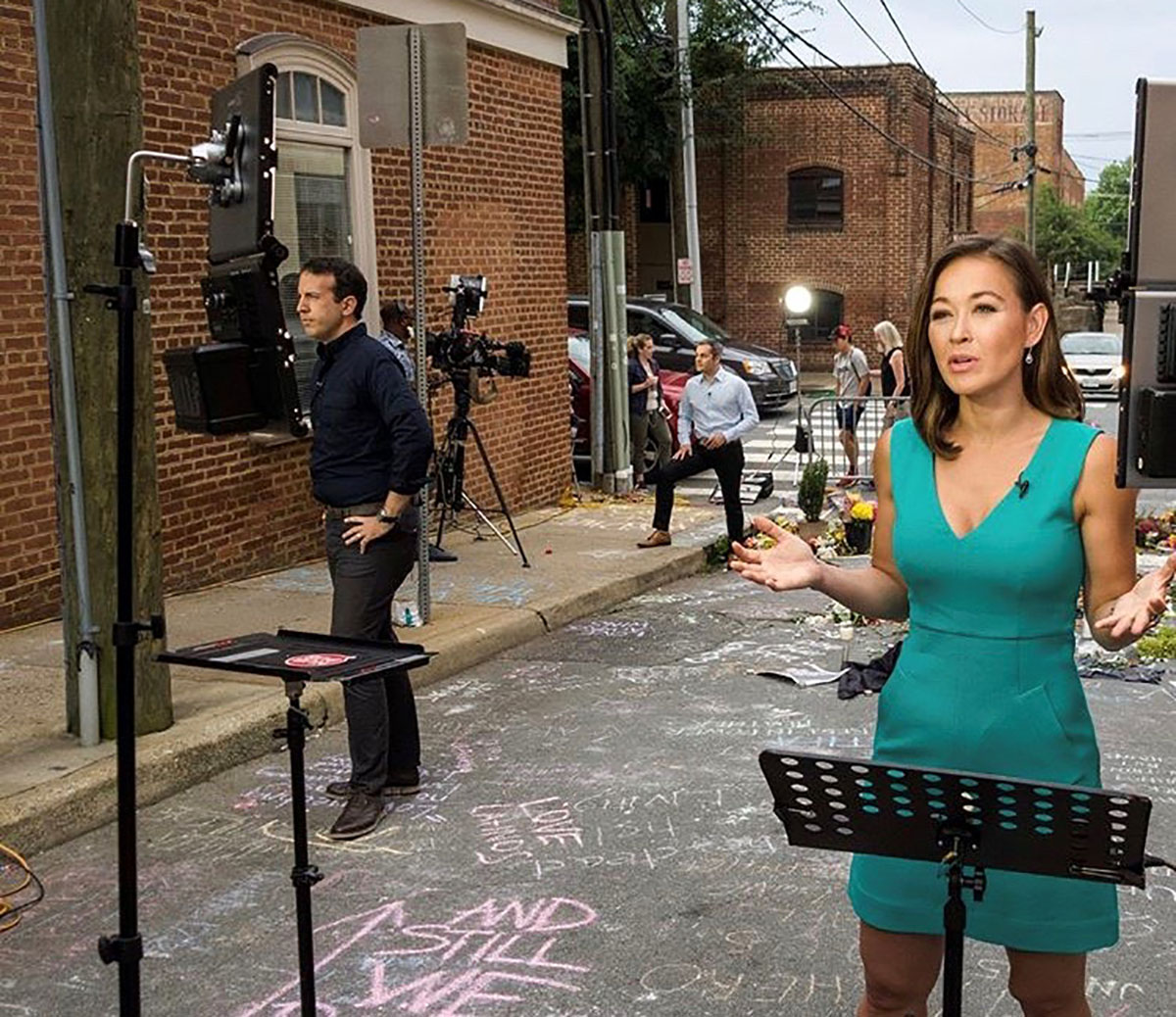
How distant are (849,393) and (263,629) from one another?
37.0 ft

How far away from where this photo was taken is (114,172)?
5.85 meters

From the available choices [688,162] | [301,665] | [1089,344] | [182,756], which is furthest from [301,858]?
[1089,344]

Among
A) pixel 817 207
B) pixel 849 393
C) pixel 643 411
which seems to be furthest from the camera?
pixel 817 207

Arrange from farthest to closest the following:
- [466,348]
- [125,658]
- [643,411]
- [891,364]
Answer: [643,411] < [891,364] < [466,348] < [125,658]

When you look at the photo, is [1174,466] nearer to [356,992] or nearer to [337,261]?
A: [356,992]

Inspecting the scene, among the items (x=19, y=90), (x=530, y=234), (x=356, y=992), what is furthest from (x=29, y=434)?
(x=530, y=234)

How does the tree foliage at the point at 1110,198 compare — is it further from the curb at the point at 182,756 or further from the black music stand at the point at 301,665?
the black music stand at the point at 301,665

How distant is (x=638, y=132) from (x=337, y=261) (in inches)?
1006

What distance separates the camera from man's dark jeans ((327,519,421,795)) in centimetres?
562

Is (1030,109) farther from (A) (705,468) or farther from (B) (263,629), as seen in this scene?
(B) (263,629)

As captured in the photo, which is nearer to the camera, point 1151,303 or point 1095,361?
point 1151,303

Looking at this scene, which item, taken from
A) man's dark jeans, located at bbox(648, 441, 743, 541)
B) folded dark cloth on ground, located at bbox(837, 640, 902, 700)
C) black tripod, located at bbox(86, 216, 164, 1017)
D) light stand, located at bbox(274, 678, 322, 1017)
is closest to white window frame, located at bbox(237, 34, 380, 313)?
man's dark jeans, located at bbox(648, 441, 743, 541)

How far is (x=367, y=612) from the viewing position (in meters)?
5.64

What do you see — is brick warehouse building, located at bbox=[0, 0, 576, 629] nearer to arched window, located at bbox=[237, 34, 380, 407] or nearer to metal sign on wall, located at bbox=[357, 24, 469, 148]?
arched window, located at bbox=[237, 34, 380, 407]
